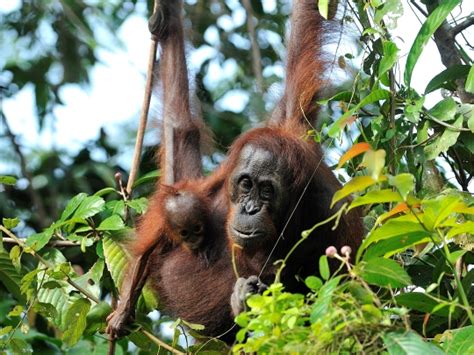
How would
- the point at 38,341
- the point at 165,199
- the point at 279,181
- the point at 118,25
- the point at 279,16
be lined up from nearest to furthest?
1. the point at 279,181
2. the point at 165,199
3. the point at 38,341
4. the point at 279,16
5. the point at 118,25

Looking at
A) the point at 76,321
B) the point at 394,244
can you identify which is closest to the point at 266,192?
the point at 76,321

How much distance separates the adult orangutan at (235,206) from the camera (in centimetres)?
398

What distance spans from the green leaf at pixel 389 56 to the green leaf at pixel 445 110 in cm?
38

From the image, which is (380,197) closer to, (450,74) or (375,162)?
(375,162)

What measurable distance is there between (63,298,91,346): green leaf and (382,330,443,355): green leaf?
1.89 metres

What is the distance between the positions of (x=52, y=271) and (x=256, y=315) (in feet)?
4.77

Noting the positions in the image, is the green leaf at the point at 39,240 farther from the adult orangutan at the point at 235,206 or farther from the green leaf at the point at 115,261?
the adult orangutan at the point at 235,206

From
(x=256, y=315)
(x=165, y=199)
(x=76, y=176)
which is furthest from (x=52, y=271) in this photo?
(x=76, y=176)

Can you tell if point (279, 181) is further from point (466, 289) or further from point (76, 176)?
point (76, 176)

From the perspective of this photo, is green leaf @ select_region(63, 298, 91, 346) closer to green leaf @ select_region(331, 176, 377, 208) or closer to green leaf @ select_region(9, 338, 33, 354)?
green leaf @ select_region(9, 338, 33, 354)

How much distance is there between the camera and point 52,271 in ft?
12.1

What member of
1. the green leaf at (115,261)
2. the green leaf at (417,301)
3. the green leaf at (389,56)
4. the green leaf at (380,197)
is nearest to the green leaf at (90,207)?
the green leaf at (115,261)

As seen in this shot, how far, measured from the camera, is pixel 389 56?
346 cm

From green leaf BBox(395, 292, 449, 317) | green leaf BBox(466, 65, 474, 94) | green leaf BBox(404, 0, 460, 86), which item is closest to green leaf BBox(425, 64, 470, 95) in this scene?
green leaf BBox(404, 0, 460, 86)
